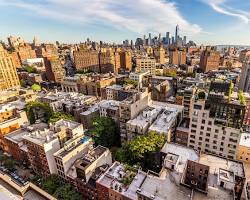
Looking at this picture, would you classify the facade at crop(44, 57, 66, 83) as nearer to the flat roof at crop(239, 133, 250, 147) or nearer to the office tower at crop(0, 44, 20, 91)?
the office tower at crop(0, 44, 20, 91)

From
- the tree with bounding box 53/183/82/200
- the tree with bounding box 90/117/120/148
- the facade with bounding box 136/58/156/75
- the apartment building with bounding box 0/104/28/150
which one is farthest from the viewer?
the facade with bounding box 136/58/156/75

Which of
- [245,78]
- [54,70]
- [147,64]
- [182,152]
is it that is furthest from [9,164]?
[245,78]

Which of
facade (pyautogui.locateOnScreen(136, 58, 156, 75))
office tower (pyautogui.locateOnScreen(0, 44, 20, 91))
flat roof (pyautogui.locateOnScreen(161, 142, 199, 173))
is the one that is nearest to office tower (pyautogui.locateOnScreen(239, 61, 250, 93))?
facade (pyautogui.locateOnScreen(136, 58, 156, 75))

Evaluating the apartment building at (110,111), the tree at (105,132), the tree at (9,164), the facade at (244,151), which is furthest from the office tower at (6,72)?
the facade at (244,151)

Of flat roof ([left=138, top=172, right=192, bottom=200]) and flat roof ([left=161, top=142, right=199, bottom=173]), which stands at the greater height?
flat roof ([left=138, top=172, right=192, bottom=200])

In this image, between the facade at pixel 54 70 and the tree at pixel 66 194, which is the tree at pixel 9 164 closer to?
the tree at pixel 66 194

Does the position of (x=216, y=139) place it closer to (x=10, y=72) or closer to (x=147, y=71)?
(x=147, y=71)

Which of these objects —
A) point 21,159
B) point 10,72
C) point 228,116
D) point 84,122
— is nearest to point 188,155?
point 228,116
